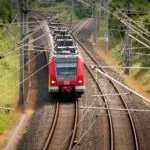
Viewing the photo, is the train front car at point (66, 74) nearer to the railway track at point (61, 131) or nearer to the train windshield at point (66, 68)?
the train windshield at point (66, 68)

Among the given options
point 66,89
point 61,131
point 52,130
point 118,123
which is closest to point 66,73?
point 66,89

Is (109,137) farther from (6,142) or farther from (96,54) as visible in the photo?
(96,54)

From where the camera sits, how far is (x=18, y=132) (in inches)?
917

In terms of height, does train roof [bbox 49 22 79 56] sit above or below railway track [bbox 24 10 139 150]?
above

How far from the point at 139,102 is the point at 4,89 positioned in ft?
29.4

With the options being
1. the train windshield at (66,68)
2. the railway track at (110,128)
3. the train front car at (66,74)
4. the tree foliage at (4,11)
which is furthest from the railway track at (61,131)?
the tree foliage at (4,11)

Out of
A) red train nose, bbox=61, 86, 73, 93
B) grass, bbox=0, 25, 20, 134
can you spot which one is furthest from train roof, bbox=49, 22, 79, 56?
grass, bbox=0, 25, 20, 134

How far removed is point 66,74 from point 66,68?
0.35 m

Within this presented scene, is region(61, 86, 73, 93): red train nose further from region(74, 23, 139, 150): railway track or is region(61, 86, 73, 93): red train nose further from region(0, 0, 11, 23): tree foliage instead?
region(0, 0, 11, 23): tree foliage

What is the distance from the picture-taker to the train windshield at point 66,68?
2785 cm

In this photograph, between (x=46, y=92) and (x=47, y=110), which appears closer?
(x=47, y=110)

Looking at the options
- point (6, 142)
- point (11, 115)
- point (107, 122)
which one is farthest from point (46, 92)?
point (6, 142)

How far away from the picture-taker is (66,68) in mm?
27906

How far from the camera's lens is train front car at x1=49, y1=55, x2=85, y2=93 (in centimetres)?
2778
